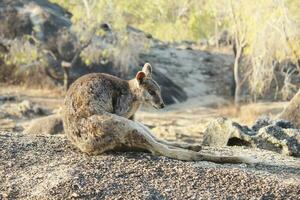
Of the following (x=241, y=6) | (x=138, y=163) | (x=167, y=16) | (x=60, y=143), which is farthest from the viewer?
(x=167, y=16)

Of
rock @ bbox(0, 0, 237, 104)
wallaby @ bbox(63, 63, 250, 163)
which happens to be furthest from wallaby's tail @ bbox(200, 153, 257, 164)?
rock @ bbox(0, 0, 237, 104)

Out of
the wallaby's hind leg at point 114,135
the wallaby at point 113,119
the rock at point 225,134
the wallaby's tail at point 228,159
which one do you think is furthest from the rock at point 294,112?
the wallaby's hind leg at point 114,135

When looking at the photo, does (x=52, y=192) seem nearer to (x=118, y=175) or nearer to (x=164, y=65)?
(x=118, y=175)

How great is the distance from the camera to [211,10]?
1438 inches

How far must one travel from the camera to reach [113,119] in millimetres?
9180

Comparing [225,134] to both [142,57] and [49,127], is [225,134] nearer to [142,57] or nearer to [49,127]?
[49,127]

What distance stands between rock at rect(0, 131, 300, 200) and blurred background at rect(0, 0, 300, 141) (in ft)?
61.8

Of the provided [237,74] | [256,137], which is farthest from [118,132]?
[237,74]

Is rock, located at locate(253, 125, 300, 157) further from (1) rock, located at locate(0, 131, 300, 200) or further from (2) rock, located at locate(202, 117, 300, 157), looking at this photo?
(1) rock, located at locate(0, 131, 300, 200)

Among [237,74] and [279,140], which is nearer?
[279,140]

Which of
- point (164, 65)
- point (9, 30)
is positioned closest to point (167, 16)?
point (164, 65)

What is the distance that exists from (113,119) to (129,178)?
0.90 meters

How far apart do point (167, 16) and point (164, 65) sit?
21.8 feet

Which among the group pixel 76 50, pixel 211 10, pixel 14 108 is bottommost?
pixel 14 108
